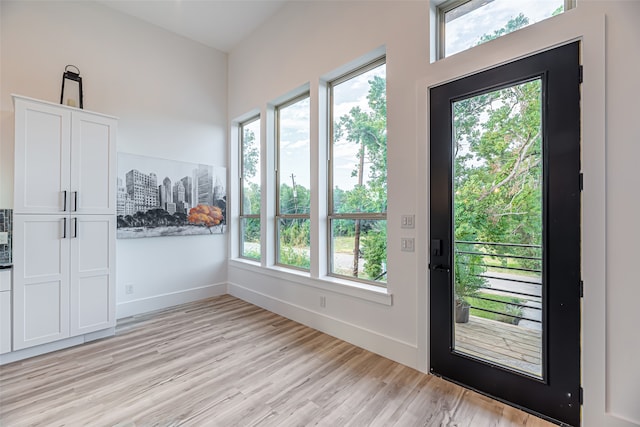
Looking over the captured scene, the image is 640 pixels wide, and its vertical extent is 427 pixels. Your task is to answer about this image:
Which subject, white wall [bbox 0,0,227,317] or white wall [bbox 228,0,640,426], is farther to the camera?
white wall [bbox 0,0,227,317]

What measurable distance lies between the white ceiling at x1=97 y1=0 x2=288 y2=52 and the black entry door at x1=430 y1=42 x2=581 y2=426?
2.83 metres

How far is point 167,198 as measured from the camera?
396cm

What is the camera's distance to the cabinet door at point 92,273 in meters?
2.83

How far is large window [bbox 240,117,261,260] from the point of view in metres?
4.41

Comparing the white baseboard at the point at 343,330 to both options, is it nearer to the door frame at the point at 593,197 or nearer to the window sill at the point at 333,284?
the window sill at the point at 333,284

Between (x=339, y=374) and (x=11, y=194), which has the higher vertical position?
(x=11, y=194)

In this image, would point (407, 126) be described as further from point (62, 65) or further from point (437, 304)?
point (62, 65)

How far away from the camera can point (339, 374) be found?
233 cm

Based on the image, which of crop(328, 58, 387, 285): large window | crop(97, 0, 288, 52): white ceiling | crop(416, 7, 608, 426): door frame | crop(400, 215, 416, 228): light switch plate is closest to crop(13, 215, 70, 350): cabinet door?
crop(328, 58, 387, 285): large window

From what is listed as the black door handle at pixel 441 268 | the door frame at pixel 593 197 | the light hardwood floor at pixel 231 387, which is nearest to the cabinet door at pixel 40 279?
the light hardwood floor at pixel 231 387

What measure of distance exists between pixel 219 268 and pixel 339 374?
2963 millimetres

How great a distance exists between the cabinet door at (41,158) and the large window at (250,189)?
2.22 metres

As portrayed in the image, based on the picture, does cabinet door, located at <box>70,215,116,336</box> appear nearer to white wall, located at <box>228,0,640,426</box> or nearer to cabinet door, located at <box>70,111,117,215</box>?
cabinet door, located at <box>70,111,117,215</box>

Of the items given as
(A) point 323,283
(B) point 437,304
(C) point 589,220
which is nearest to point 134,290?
(A) point 323,283
